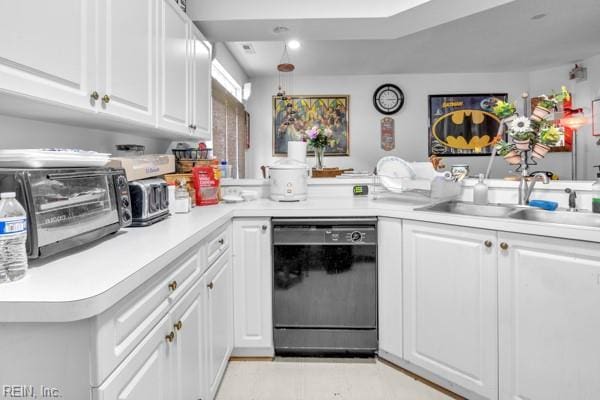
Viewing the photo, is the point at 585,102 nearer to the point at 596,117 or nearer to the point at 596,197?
the point at 596,117

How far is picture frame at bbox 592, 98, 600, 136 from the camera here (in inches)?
167

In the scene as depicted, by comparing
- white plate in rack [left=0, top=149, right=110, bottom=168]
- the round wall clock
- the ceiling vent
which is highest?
the ceiling vent

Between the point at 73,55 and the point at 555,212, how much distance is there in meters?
2.01

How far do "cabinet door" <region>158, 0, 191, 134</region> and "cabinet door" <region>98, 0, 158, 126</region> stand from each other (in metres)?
0.08

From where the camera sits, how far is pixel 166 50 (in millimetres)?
Answer: 1817

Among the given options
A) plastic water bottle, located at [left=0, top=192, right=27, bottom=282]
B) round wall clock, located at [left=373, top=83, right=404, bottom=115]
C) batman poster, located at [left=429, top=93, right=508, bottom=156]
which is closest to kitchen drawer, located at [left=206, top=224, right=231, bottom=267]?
plastic water bottle, located at [left=0, top=192, right=27, bottom=282]

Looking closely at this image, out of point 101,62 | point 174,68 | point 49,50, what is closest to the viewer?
point 49,50

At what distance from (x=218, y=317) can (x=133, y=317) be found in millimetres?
866

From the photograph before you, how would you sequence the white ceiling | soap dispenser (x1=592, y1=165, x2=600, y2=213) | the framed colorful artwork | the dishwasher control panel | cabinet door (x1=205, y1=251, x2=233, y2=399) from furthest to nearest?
1. the framed colorful artwork
2. the white ceiling
3. the dishwasher control panel
4. soap dispenser (x1=592, y1=165, x2=600, y2=213)
5. cabinet door (x1=205, y1=251, x2=233, y2=399)

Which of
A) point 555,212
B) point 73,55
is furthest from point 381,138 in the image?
point 73,55

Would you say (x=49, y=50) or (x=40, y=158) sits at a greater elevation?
(x=49, y=50)

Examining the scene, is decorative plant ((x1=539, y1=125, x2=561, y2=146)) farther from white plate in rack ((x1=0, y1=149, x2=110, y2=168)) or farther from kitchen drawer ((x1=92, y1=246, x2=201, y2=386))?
white plate in rack ((x1=0, y1=149, x2=110, y2=168))

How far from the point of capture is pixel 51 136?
1480 millimetres

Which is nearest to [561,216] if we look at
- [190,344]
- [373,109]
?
[190,344]
